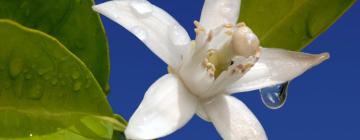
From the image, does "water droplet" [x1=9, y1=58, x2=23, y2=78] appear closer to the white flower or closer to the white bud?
the white flower

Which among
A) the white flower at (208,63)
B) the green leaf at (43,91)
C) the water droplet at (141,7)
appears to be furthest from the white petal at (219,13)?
the green leaf at (43,91)

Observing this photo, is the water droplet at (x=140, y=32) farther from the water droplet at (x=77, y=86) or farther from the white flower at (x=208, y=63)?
the water droplet at (x=77, y=86)

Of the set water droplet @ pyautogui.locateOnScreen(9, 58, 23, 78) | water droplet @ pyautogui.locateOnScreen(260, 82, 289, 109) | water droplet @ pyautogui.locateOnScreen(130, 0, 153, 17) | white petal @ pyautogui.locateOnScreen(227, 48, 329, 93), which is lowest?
water droplet @ pyautogui.locateOnScreen(260, 82, 289, 109)

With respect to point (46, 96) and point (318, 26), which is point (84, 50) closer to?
point (46, 96)

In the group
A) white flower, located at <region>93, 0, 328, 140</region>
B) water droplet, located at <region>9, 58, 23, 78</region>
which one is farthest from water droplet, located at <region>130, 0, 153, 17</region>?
water droplet, located at <region>9, 58, 23, 78</region>

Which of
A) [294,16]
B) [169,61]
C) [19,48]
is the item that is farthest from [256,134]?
[19,48]

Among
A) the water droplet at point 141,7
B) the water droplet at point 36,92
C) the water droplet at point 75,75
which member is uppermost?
the water droplet at point 141,7

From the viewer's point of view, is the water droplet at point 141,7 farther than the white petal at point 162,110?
Yes

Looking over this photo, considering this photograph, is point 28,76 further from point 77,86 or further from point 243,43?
point 243,43
